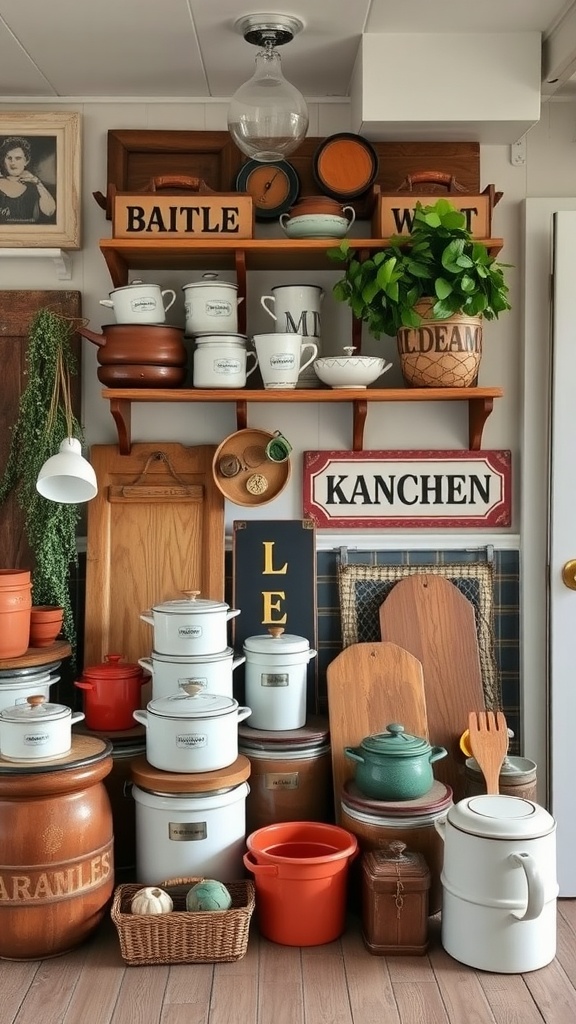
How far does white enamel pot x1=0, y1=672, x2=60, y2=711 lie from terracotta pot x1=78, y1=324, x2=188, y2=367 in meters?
0.96

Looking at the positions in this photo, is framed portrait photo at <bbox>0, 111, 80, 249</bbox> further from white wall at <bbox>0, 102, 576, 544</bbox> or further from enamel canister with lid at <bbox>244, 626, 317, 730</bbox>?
enamel canister with lid at <bbox>244, 626, 317, 730</bbox>

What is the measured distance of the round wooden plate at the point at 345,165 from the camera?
312 centimetres

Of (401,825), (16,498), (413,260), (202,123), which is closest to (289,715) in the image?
(401,825)

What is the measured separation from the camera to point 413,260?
2.92 metres

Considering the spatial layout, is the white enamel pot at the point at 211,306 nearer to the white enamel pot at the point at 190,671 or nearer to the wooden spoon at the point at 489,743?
the white enamel pot at the point at 190,671

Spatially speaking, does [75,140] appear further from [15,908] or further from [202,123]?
[15,908]

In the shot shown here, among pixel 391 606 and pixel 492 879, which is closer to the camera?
pixel 492 879

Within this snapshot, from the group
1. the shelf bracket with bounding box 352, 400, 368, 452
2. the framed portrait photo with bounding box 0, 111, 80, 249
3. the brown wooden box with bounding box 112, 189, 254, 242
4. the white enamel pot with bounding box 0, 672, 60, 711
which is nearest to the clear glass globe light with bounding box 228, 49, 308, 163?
the brown wooden box with bounding box 112, 189, 254, 242

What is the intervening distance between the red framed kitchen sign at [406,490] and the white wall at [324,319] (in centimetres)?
5

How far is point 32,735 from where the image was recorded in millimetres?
2625

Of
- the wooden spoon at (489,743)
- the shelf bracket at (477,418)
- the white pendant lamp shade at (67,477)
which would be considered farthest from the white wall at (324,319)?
the wooden spoon at (489,743)

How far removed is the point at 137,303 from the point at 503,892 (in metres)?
1.92

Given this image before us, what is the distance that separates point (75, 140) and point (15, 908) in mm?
2263

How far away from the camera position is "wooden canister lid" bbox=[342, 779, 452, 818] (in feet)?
9.15
